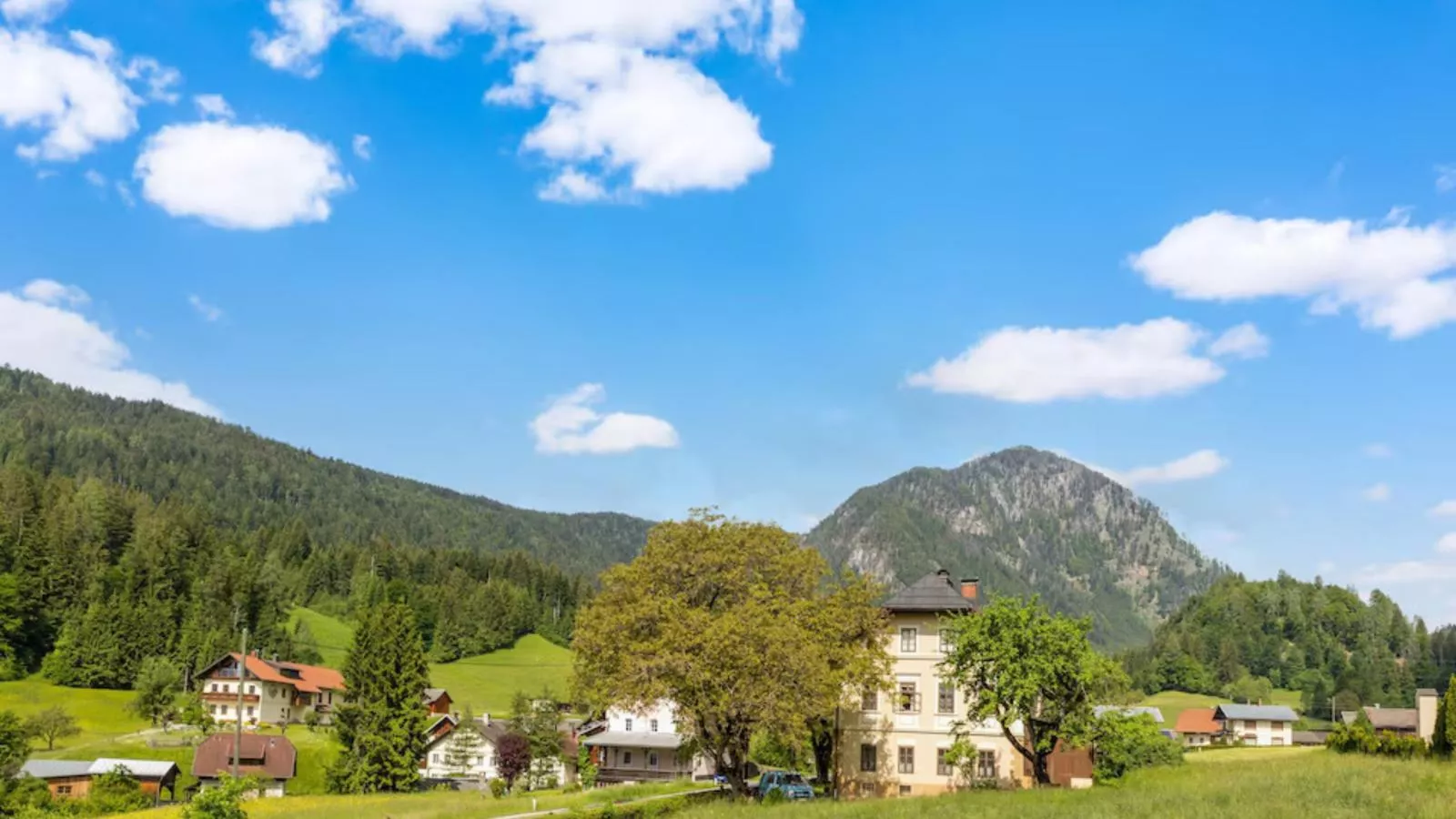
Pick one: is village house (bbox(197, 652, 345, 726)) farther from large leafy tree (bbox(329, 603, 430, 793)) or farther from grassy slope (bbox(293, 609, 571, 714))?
large leafy tree (bbox(329, 603, 430, 793))

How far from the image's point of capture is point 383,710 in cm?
9081

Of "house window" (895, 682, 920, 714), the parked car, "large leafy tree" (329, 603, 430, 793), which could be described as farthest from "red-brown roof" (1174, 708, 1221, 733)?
the parked car

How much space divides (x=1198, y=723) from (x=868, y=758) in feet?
407

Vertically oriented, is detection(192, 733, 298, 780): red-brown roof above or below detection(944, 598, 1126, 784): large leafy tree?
below

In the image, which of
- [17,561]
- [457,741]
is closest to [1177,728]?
[457,741]

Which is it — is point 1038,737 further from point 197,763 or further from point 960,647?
point 197,763

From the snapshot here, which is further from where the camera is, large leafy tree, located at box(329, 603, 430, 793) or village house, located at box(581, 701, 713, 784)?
village house, located at box(581, 701, 713, 784)

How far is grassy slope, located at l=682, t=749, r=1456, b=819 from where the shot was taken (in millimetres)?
29938

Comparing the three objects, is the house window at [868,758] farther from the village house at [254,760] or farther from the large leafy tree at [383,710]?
the village house at [254,760]

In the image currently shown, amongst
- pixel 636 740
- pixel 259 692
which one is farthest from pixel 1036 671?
pixel 259 692

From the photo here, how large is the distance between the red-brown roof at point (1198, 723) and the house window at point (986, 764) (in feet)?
384

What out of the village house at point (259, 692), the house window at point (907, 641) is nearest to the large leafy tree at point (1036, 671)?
the house window at point (907, 641)

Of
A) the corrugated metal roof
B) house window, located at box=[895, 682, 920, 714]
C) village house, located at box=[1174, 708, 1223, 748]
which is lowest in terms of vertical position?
village house, located at box=[1174, 708, 1223, 748]

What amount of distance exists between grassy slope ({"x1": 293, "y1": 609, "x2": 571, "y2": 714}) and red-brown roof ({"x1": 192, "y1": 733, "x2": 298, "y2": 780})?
53419mm
